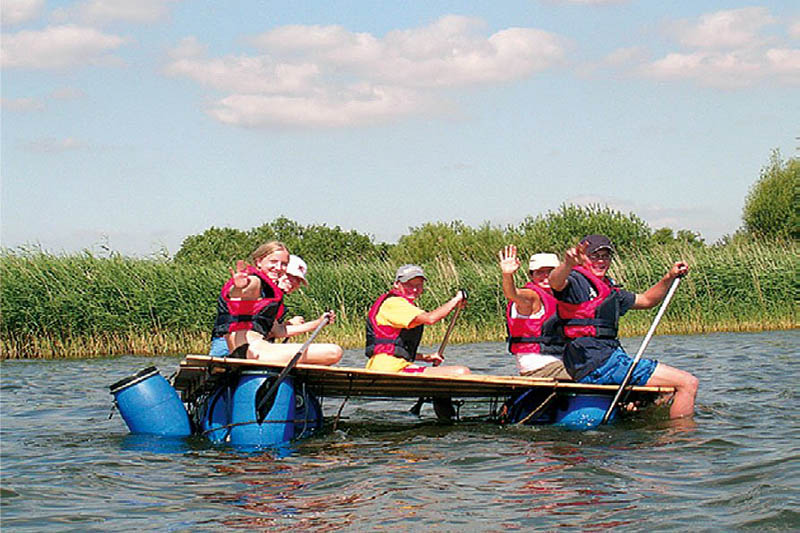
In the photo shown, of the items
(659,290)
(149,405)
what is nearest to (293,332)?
(149,405)

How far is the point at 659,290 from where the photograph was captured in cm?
806

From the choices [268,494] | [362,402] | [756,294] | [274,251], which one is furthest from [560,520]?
[756,294]

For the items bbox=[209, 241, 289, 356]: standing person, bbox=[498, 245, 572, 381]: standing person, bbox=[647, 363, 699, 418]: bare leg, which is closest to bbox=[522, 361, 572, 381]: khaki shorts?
bbox=[498, 245, 572, 381]: standing person

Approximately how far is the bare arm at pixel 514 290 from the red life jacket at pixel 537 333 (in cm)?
9

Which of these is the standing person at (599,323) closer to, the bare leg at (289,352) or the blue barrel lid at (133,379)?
the bare leg at (289,352)

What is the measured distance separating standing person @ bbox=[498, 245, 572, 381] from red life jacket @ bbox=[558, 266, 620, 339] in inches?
12.9

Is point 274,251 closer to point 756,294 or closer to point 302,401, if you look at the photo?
point 302,401

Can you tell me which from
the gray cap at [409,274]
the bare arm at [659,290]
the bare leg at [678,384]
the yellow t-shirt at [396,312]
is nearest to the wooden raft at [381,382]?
the bare leg at [678,384]

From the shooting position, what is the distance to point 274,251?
8.45 metres

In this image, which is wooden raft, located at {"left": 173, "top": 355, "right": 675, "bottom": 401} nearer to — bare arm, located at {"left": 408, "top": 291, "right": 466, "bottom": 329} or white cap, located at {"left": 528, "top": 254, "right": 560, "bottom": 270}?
bare arm, located at {"left": 408, "top": 291, "right": 466, "bottom": 329}

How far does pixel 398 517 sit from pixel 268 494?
1.10 m

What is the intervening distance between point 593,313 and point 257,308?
2906 mm

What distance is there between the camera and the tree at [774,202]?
44562 millimetres

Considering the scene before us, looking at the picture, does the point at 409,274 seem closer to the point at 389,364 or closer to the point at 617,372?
the point at 389,364
